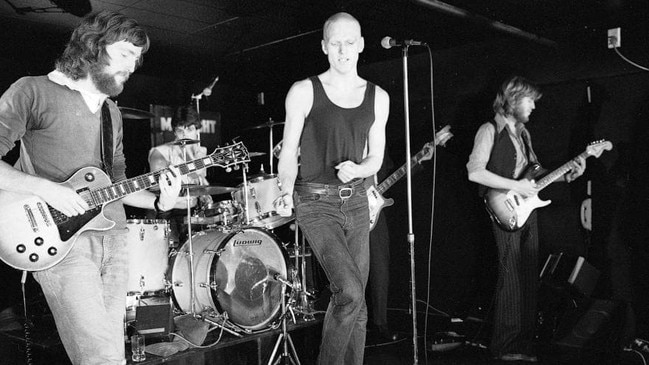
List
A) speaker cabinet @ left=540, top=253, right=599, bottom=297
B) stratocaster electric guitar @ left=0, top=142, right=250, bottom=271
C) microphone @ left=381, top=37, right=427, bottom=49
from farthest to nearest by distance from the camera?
1. speaker cabinet @ left=540, top=253, right=599, bottom=297
2. microphone @ left=381, top=37, right=427, bottom=49
3. stratocaster electric guitar @ left=0, top=142, right=250, bottom=271

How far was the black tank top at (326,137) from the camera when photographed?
10.8ft

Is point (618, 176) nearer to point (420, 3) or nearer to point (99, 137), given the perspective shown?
point (420, 3)

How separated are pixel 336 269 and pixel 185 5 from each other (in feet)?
13.1

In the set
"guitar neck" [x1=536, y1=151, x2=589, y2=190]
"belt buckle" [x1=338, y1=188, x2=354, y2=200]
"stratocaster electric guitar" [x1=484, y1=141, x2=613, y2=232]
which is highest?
"belt buckle" [x1=338, y1=188, x2=354, y2=200]

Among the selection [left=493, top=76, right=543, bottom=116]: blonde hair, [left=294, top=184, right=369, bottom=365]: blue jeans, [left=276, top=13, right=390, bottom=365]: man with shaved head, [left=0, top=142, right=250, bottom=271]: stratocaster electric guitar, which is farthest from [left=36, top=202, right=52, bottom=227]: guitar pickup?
[left=493, top=76, right=543, bottom=116]: blonde hair

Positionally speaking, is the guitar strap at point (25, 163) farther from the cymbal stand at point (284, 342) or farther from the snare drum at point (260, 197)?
the snare drum at point (260, 197)

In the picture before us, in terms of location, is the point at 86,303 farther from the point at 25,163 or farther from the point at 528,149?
the point at 528,149

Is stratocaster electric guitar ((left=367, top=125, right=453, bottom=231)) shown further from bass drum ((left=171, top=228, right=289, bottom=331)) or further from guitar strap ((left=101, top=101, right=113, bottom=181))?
guitar strap ((left=101, top=101, right=113, bottom=181))

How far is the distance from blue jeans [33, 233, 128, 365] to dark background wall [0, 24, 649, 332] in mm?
3188

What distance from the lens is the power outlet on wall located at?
5.62 meters

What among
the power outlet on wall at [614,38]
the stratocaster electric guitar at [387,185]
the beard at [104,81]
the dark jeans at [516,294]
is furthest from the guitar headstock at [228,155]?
the power outlet on wall at [614,38]

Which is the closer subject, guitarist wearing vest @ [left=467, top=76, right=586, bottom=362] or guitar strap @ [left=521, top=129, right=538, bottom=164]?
guitarist wearing vest @ [left=467, top=76, right=586, bottom=362]

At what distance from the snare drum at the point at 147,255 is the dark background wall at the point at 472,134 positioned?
247cm

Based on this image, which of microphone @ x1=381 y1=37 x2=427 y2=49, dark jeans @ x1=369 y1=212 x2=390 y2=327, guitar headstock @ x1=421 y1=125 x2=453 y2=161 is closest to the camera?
microphone @ x1=381 y1=37 x2=427 y2=49
